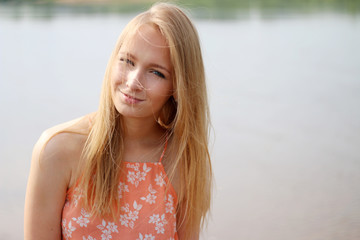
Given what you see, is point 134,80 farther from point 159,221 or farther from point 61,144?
point 159,221

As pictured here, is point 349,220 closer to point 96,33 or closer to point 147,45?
point 147,45

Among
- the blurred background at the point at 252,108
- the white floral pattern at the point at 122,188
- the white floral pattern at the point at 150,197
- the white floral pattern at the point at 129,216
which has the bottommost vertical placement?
the blurred background at the point at 252,108

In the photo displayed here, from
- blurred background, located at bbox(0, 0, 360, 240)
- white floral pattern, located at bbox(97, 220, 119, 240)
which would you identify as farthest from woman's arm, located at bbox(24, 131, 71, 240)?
blurred background, located at bbox(0, 0, 360, 240)

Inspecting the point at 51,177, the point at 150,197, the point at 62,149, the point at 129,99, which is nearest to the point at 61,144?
the point at 62,149

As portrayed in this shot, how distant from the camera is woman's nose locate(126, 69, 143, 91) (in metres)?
1.81

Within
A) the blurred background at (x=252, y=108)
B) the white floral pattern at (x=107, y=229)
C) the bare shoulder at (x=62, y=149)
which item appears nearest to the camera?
the bare shoulder at (x=62, y=149)

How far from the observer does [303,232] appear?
9.90ft

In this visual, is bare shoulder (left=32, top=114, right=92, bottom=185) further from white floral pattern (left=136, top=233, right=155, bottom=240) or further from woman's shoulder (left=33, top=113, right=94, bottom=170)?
white floral pattern (left=136, top=233, right=155, bottom=240)

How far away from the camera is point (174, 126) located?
208 cm

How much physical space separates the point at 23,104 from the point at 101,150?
2.94m

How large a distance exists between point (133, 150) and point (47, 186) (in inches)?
14.4

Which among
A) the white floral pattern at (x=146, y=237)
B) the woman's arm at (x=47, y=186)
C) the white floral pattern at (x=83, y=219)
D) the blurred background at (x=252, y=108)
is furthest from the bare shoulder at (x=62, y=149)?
the blurred background at (x=252, y=108)

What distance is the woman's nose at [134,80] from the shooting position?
5.95 ft

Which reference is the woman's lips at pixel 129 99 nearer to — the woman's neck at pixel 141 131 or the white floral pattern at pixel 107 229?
the woman's neck at pixel 141 131
